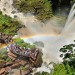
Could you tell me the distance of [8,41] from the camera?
15414 millimetres

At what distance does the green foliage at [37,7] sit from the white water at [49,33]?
33 cm

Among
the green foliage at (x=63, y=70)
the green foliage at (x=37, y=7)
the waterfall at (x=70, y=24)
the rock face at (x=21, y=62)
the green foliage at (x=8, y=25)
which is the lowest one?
the green foliage at (x=63, y=70)

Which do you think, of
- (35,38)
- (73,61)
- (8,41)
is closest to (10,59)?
(8,41)

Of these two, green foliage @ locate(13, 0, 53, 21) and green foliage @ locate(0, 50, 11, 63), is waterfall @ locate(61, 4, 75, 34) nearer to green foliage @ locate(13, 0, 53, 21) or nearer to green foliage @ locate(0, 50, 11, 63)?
green foliage @ locate(13, 0, 53, 21)

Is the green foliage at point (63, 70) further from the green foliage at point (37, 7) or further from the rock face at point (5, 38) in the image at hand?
the green foliage at point (37, 7)

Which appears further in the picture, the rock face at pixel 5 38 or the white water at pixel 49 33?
the rock face at pixel 5 38

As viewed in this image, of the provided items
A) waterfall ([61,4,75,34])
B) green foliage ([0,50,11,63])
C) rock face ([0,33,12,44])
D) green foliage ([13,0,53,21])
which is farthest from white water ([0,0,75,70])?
green foliage ([0,50,11,63])

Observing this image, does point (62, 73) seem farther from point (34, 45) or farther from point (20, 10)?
point (20, 10)

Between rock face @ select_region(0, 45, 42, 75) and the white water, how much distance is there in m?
0.70

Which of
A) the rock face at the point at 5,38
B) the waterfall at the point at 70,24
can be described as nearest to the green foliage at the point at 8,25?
the rock face at the point at 5,38

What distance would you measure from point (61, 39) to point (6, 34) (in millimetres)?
3409

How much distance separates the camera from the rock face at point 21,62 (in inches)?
530

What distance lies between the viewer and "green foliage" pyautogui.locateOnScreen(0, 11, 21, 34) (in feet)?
53.1

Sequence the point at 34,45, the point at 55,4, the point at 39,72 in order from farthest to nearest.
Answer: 1. the point at 55,4
2. the point at 34,45
3. the point at 39,72
